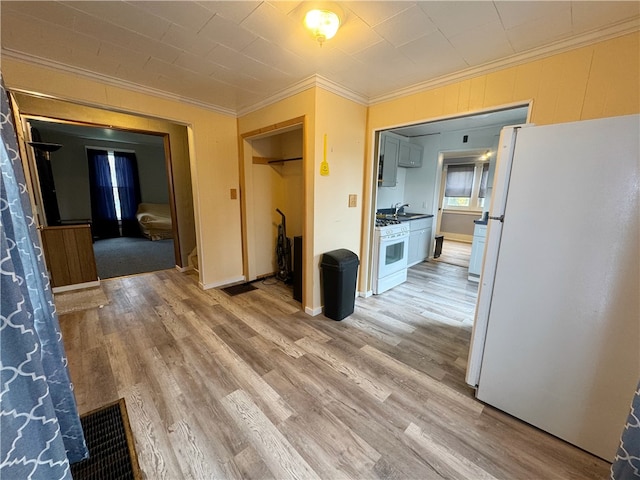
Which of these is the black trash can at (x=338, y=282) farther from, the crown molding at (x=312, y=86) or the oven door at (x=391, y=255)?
the crown molding at (x=312, y=86)

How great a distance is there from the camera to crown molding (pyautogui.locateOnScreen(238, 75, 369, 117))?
95.0 inches

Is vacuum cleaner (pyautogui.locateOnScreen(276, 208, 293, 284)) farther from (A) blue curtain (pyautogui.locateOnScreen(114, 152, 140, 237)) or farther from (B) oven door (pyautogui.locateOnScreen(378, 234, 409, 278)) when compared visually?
(A) blue curtain (pyautogui.locateOnScreen(114, 152, 140, 237))

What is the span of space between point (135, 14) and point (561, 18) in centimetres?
271

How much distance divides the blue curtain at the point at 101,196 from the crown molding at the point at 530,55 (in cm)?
746

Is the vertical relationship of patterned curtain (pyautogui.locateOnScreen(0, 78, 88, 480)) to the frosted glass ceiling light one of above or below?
below

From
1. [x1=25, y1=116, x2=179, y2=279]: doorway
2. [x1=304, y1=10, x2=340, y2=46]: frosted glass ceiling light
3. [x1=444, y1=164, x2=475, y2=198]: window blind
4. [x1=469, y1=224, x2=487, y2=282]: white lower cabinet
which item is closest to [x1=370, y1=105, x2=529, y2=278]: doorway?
[x1=444, y1=164, x2=475, y2=198]: window blind

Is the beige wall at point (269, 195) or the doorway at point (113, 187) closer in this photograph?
the beige wall at point (269, 195)

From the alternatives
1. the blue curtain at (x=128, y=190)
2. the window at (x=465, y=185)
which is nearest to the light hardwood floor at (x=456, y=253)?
the window at (x=465, y=185)

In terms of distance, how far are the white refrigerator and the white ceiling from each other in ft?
2.74

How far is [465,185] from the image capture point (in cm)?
674

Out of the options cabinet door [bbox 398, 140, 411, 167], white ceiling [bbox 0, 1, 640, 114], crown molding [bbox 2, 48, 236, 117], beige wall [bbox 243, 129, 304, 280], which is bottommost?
beige wall [bbox 243, 129, 304, 280]

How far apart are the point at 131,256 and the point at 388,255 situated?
201 inches

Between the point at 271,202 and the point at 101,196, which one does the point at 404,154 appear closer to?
the point at 271,202

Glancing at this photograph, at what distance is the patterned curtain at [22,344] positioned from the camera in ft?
2.48
